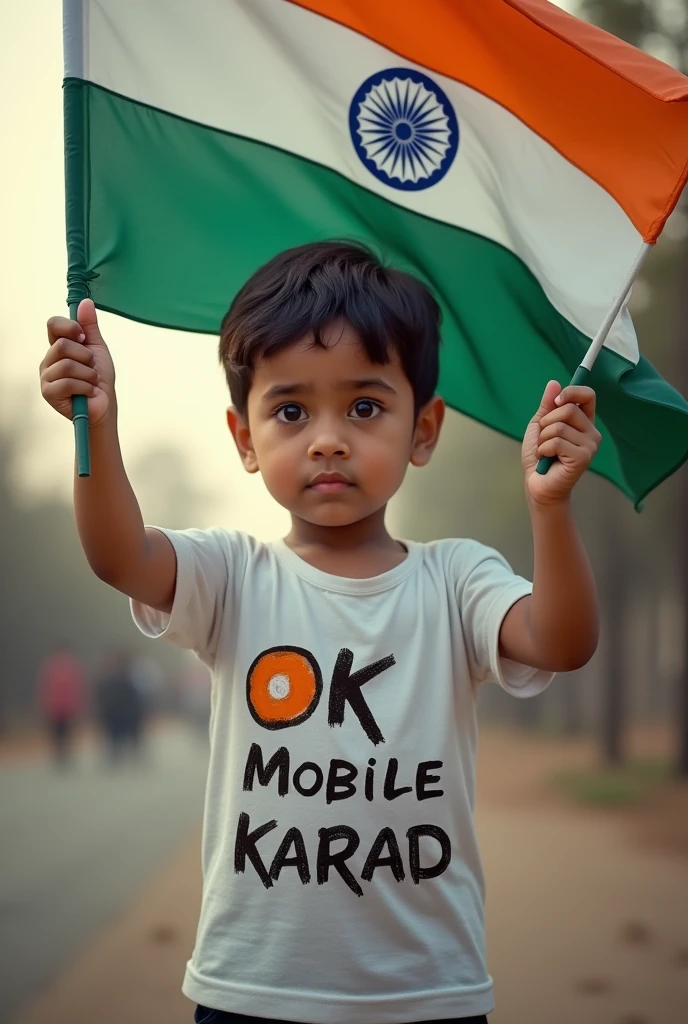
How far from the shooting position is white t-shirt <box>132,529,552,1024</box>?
199cm

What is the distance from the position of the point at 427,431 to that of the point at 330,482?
1.17 ft

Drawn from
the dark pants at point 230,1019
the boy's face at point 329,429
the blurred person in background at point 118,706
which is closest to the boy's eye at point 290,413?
the boy's face at point 329,429

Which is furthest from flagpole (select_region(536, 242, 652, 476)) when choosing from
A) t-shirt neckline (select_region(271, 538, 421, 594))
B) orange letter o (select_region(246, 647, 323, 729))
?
orange letter o (select_region(246, 647, 323, 729))

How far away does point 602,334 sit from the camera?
6.98 ft

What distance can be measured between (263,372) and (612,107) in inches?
35.0

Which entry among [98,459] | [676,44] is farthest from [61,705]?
[98,459]

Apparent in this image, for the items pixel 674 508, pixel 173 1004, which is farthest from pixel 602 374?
pixel 674 508

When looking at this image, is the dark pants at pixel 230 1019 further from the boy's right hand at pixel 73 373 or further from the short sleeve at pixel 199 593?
the boy's right hand at pixel 73 373

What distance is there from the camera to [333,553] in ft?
7.47

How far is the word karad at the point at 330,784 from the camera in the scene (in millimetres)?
2023

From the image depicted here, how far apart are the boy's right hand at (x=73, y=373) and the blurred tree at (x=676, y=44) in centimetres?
1096

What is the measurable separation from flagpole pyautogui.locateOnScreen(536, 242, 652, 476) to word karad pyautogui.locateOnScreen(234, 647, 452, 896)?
0.47 metres

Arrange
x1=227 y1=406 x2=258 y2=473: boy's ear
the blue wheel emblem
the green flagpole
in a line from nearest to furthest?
the green flagpole → x1=227 y1=406 x2=258 y2=473: boy's ear → the blue wheel emblem

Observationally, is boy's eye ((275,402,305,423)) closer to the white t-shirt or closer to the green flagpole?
the white t-shirt
